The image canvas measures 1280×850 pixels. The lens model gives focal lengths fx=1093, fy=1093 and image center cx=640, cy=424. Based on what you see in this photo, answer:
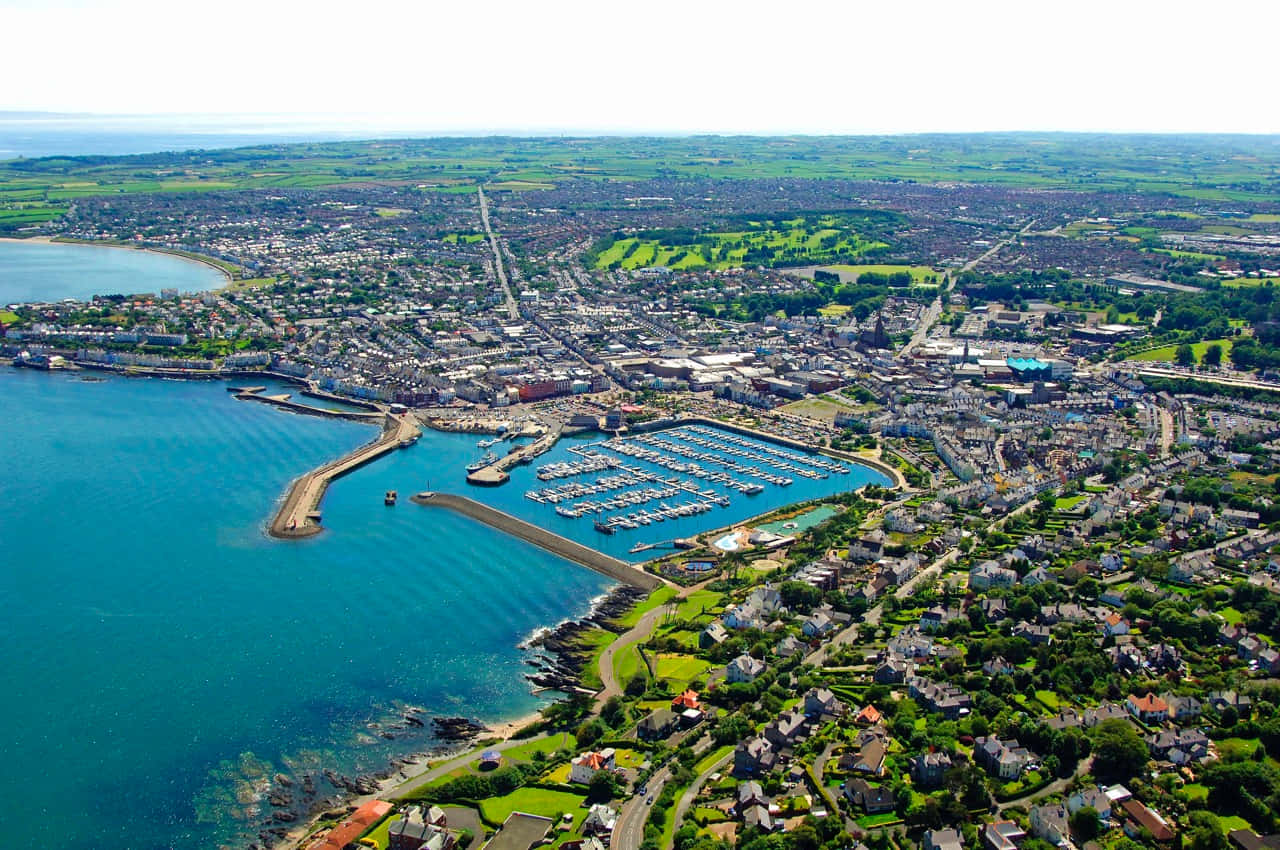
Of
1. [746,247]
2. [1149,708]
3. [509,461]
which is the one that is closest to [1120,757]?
[1149,708]

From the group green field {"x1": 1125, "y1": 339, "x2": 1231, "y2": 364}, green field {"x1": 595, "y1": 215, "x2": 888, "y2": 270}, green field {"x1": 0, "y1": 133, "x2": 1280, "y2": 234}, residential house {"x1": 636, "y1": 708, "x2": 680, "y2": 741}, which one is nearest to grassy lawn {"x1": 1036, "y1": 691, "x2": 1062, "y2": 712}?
residential house {"x1": 636, "y1": 708, "x2": 680, "y2": 741}

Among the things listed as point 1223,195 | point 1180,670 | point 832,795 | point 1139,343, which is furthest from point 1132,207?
point 832,795

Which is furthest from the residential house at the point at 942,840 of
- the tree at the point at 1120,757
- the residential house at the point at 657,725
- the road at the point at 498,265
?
the road at the point at 498,265

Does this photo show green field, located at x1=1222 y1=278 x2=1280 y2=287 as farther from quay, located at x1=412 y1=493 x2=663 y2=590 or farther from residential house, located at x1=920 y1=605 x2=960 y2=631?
quay, located at x1=412 y1=493 x2=663 y2=590

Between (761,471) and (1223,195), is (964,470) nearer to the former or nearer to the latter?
(761,471)

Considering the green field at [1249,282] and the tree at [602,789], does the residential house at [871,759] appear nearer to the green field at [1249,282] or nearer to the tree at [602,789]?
the tree at [602,789]
